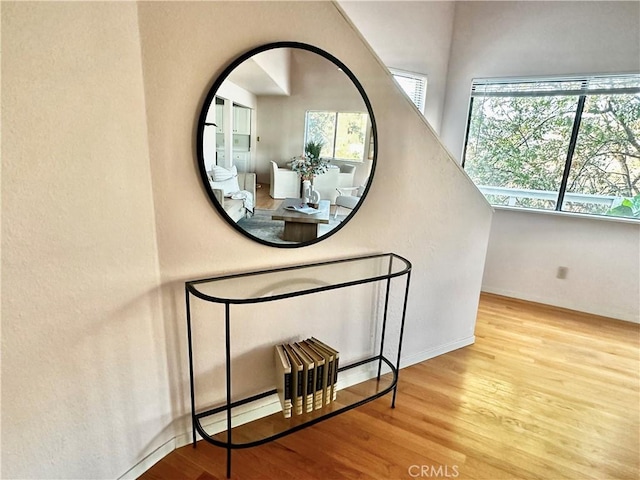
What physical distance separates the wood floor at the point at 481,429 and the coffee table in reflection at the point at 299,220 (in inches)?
39.3

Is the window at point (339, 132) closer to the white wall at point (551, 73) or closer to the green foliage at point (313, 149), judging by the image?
the green foliage at point (313, 149)

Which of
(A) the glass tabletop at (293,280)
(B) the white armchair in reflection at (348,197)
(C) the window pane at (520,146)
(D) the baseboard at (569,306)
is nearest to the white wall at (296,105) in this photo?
(B) the white armchair in reflection at (348,197)

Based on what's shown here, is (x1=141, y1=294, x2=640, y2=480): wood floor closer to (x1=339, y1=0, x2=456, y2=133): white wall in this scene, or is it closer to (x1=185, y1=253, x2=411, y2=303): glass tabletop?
(x1=185, y1=253, x2=411, y2=303): glass tabletop

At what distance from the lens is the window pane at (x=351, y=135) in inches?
65.1

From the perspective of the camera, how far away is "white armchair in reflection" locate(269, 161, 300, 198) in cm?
159

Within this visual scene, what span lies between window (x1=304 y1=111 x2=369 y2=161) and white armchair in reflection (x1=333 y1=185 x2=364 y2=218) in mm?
155

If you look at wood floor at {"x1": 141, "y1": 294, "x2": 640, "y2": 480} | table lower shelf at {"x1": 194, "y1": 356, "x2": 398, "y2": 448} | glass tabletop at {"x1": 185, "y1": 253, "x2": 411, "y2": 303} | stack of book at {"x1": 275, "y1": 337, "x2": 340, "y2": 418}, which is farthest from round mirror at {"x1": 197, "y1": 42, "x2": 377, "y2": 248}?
wood floor at {"x1": 141, "y1": 294, "x2": 640, "y2": 480}

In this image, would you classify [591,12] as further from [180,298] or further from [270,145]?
[180,298]

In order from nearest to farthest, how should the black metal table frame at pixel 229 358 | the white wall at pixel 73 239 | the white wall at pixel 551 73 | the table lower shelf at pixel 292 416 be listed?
the white wall at pixel 73 239 < the black metal table frame at pixel 229 358 < the table lower shelf at pixel 292 416 < the white wall at pixel 551 73

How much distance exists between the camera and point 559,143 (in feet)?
10.5

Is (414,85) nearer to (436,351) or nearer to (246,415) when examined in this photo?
(436,351)

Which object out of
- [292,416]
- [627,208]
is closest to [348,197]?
[292,416]

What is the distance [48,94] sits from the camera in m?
0.95

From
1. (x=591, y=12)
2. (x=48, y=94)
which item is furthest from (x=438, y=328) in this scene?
(x=591, y=12)
